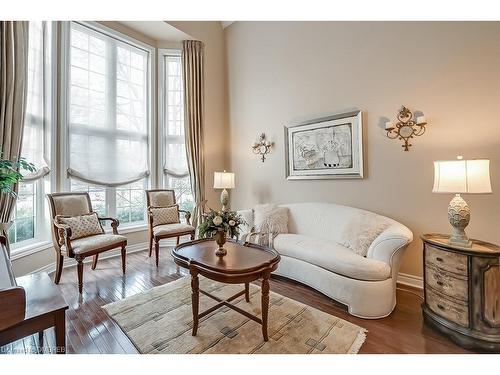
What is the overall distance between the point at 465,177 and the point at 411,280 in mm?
1377

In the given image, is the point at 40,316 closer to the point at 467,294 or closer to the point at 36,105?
the point at 467,294

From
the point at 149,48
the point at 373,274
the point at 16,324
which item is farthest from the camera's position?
the point at 149,48

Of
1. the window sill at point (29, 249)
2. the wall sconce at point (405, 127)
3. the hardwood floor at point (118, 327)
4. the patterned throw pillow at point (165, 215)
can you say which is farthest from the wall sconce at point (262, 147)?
the window sill at point (29, 249)

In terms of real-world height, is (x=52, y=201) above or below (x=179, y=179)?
below

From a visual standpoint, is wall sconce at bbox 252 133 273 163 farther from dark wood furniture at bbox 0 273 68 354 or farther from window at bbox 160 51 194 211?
dark wood furniture at bbox 0 273 68 354

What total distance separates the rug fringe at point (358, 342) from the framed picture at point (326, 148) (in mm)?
1764

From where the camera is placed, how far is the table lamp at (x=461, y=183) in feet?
5.82

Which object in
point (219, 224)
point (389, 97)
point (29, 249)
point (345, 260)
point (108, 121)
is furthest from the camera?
point (108, 121)

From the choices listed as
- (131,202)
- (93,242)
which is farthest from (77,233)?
(131,202)

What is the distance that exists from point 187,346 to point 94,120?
11.5 feet

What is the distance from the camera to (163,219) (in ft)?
11.9

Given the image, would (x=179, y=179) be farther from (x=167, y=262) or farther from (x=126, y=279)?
(x=126, y=279)
